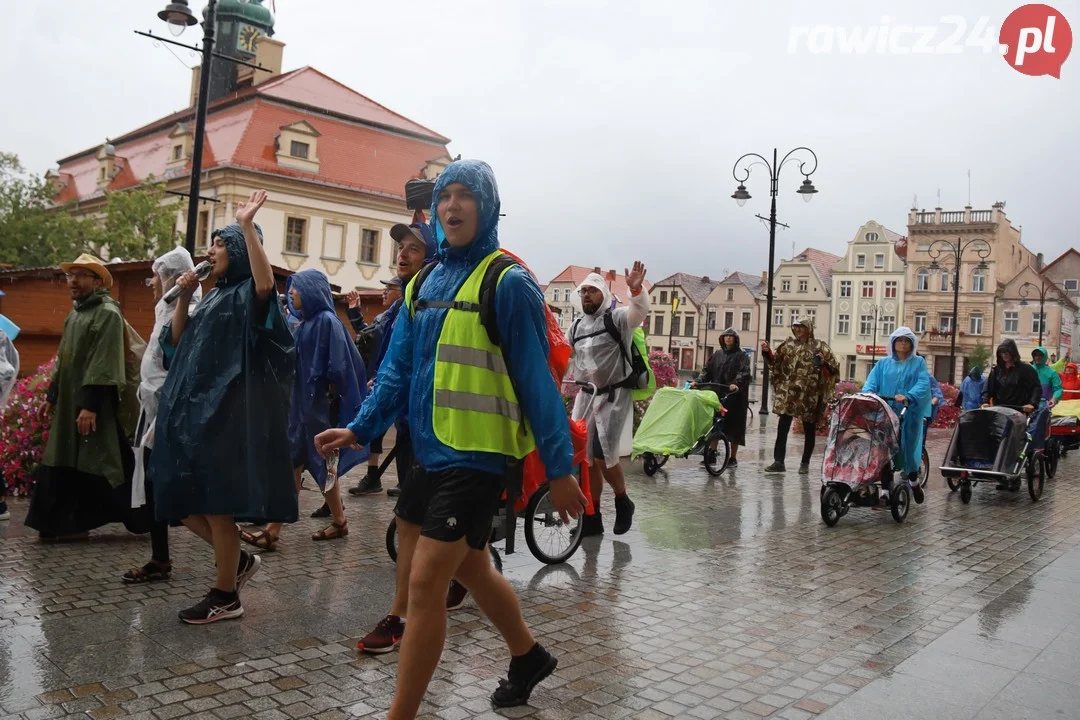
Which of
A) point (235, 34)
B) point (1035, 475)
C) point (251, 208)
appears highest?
point (235, 34)

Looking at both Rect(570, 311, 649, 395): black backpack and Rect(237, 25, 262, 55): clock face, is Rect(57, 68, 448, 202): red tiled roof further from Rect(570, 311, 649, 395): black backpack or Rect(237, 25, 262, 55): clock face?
Rect(570, 311, 649, 395): black backpack

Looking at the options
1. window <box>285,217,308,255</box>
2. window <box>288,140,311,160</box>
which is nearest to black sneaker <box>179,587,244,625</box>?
window <box>285,217,308,255</box>

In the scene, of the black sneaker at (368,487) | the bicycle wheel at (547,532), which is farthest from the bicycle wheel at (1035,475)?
the black sneaker at (368,487)

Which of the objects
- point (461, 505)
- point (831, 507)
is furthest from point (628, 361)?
point (461, 505)

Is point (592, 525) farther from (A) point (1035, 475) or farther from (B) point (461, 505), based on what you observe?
(A) point (1035, 475)

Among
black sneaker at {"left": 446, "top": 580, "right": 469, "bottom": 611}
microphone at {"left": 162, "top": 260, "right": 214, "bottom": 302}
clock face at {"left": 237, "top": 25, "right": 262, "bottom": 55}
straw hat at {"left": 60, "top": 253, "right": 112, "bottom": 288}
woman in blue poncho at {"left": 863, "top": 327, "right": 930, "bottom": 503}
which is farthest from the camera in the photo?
clock face at {"left": 237, "top": 25, "right": 262, "bottom": 55}

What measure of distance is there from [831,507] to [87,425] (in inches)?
243

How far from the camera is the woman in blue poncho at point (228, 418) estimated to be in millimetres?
4621

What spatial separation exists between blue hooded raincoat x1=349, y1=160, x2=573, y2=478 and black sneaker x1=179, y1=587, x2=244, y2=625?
1.64m

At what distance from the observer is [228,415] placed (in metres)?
4.67

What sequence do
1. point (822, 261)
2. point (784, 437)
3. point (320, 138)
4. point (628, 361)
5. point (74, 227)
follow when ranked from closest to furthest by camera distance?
point (628, 361) → point (784, 437) → point (74, 227) → point (320, 138) → point (822, 261)

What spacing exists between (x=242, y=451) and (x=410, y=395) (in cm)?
154

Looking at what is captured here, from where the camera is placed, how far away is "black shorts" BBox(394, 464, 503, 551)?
323 centimetres

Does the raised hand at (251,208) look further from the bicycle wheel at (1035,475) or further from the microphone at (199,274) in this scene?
the bicycle wheel at (1035,475)
